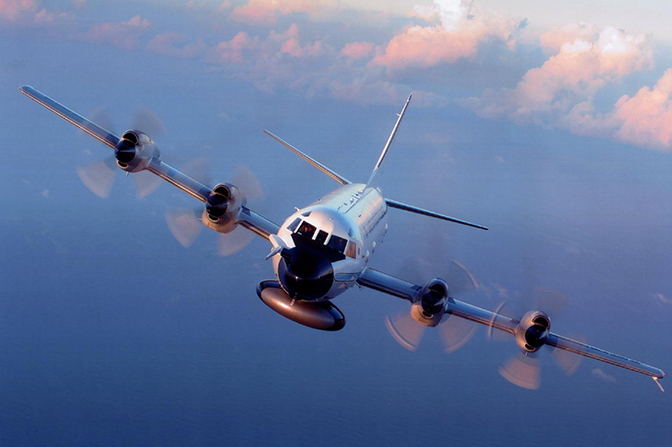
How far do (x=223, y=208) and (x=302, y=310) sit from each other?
10224mm

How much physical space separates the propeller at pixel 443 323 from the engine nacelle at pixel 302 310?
5520mm

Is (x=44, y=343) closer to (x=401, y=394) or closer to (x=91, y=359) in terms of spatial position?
(x=91, y=359)

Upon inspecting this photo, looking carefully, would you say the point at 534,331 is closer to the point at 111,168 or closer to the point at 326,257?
the point at 326,257

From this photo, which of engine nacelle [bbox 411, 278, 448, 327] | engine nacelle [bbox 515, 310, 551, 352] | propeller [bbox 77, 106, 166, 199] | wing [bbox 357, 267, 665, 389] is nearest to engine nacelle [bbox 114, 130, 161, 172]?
propeller [bbox 77, 106, 166, 199]

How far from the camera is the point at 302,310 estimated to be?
2877 cm

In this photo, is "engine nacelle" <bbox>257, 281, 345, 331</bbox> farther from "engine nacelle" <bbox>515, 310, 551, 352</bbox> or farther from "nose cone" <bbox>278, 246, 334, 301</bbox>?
"engine nacelle" <bbox>515, 310, 551, 352</bbox>

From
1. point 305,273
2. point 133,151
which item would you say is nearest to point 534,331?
point 305,273

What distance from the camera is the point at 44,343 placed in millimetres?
172250

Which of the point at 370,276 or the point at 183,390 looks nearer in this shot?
the point at 370,276

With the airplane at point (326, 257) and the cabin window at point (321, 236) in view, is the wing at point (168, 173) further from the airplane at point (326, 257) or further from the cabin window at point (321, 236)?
the cabin window at point (321, 236)

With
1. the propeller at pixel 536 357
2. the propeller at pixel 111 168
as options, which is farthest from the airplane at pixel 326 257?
the propeller at pixel 111 168

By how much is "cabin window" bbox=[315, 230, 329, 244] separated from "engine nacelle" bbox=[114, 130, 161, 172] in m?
16.0

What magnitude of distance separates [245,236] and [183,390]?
133m

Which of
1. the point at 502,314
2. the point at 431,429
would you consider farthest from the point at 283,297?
the point at 431,429
